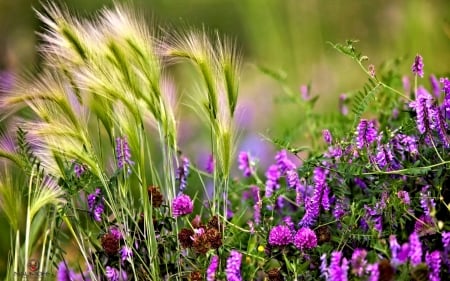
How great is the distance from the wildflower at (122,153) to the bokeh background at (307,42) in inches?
69.1

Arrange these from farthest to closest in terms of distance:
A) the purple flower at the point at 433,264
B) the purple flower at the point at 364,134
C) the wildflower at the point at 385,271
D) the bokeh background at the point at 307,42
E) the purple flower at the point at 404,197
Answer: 1. the bokeh background at the point at 307,42
2. the purple flower at the point at 364,134
3. the purple flower at the point at 404,197
4. the purple flower at the point at 433,264
5. the wildflower at the point at 385,271

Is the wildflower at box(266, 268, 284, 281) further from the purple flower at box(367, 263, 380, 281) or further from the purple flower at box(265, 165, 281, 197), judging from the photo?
the purple flower at box(265, 165, 281, 197)

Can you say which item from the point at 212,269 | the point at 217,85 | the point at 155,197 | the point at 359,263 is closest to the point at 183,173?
the point at 155,197

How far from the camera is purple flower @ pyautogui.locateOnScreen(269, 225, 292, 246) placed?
186cm

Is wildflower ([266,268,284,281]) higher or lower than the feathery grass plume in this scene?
lower

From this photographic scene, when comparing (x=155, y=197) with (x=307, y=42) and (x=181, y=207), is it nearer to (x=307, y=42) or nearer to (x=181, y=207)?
(x=181, y=207)

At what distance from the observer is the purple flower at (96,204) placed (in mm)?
2021

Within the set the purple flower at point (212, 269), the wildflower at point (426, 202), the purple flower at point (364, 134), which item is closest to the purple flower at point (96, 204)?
the purple flower at point (212, 269)

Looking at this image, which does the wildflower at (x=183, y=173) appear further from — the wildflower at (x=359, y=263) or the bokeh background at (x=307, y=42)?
the bokeh background at (x=307, y=42)

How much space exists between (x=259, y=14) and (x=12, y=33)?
5.99 feet

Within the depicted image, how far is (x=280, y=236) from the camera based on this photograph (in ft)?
6.12

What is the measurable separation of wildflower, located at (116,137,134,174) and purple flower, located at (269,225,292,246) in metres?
0.35

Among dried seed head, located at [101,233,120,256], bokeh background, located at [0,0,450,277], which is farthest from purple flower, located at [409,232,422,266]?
bokeh background, located at [0,0,450,277]

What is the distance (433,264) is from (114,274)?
0.65 metres
